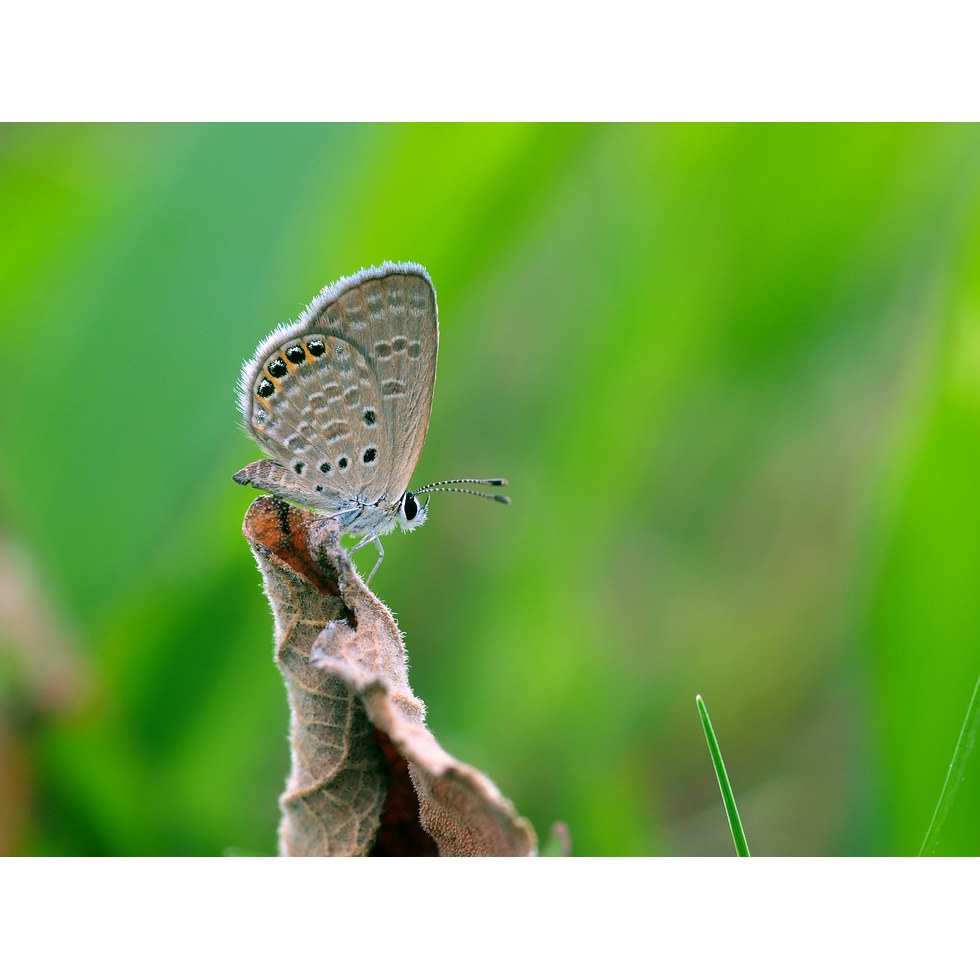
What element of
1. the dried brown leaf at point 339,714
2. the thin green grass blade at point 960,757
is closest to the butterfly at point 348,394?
the dried brown leaf at point 339,714

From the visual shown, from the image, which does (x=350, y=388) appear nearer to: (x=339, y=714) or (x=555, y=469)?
(x=339, y=714)

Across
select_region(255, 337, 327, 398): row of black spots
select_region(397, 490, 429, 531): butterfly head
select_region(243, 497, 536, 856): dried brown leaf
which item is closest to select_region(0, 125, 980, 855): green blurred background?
select_region(397, 490, 429, 531): butterfly head

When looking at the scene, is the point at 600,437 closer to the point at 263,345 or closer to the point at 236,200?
the point at 236,200

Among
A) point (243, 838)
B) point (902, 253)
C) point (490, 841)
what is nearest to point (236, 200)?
point (243, 838)

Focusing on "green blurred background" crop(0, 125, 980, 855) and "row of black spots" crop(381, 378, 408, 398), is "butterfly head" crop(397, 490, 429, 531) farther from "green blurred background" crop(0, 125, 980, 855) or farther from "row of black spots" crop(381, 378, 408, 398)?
"green blurred background" crop(0, 125, 980, 855)

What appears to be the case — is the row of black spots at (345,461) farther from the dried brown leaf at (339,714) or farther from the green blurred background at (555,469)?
the green blurred background at (555,469)
